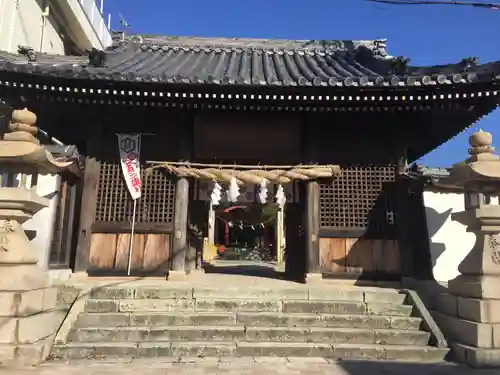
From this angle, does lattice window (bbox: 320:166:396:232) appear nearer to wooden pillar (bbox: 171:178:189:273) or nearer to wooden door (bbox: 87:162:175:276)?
wooden pillar (bbox: 171:178:189:273)

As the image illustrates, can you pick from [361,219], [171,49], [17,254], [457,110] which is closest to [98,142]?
[17,254]

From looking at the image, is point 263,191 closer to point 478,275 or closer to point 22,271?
point 478,275

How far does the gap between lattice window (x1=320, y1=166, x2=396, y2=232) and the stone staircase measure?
6.66ft

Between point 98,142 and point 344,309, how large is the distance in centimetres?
698

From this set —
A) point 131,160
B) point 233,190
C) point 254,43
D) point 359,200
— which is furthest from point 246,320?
point 254,43

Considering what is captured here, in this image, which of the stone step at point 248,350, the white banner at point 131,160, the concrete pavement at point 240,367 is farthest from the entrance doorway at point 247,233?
the concrete pavement at point 240,367

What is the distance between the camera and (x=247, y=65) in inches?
470

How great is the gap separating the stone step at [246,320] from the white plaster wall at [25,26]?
10056mm

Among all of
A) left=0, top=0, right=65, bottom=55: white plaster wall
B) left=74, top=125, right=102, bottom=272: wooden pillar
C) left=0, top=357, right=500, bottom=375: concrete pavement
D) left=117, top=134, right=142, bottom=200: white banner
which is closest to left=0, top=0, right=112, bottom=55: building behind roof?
left=0, top=0, right=65, bottom=55: white plaster wall

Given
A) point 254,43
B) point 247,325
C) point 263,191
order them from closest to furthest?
point 247,325
point 263,191
point 254,43

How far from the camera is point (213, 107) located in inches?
352

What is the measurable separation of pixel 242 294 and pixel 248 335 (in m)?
1.11

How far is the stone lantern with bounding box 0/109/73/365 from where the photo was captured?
552 cm

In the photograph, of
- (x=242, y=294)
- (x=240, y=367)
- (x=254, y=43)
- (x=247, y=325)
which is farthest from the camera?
(x=254, y=43)
